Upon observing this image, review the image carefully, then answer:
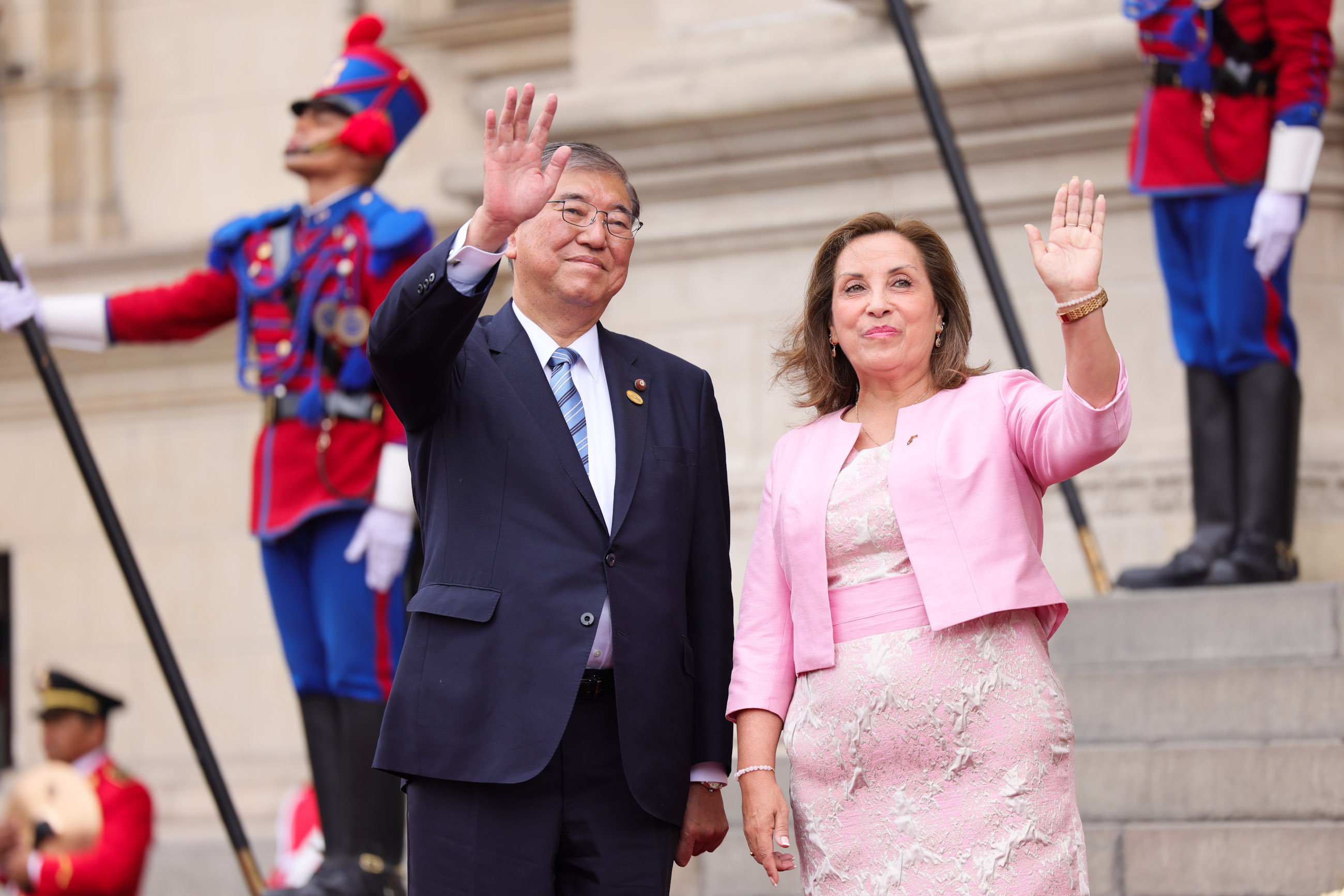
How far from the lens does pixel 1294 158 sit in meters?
4.83

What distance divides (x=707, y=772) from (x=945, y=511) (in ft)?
1.96

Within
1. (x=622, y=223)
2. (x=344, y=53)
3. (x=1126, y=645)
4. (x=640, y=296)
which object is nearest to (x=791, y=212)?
(x=640, y=296)

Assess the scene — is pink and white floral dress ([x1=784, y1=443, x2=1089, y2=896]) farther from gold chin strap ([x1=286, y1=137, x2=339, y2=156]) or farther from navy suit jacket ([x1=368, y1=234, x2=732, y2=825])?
gold chin strap ([x1=286, y1=137, x2=339, y2=156])

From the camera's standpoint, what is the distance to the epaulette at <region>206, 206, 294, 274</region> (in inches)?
197

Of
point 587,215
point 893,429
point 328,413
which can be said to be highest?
point 587,215

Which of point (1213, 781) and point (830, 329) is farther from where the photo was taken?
point (1213, 781)

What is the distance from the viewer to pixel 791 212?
6.61 m

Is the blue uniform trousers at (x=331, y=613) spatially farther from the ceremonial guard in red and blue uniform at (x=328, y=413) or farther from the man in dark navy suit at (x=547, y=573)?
the man in dark navy suit at (x=547, y=573)

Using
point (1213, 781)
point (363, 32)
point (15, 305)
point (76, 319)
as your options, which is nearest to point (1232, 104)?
point (1213, 781)

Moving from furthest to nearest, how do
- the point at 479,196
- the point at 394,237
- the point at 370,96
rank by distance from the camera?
the point at 479,196
the point at 370,96
the point at 394,237

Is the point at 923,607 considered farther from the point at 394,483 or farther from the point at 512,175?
the point at 394,483

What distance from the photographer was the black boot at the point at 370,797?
463 centimetres

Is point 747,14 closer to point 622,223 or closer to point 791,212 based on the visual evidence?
point 791,212

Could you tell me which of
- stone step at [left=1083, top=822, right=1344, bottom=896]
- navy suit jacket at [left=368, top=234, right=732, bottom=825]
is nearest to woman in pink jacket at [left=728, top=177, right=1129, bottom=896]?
navy suit jacket at [left=368, top=234, right=732, bottom=825]
